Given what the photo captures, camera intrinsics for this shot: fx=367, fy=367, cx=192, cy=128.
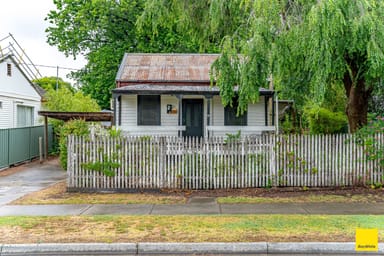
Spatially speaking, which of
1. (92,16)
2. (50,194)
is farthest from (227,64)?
(92,16)

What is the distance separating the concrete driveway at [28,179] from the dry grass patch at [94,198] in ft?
1.93

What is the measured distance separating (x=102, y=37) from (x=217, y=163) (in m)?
26.0

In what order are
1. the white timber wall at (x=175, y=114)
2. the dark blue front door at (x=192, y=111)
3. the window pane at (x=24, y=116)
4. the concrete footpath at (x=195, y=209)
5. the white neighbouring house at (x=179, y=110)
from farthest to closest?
the window pane at (x=24, y=116), the dark blue front door at (x=192, y=111), the white timber wall at (x=175, y=114), the white neighbouring house at (x=179, y=110), the concrete footpath at (x=195, y=209)

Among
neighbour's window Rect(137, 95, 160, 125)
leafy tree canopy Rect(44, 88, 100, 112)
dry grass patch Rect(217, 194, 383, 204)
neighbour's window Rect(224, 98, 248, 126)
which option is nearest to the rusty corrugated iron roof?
neighbour's window Rect(137, 95, 160, 125)

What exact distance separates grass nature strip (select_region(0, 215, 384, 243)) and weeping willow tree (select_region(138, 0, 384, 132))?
3.29 metres

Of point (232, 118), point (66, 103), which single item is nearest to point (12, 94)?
point (66, 103)

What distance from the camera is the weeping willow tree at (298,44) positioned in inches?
330

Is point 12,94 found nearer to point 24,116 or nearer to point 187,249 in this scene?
point 24,116

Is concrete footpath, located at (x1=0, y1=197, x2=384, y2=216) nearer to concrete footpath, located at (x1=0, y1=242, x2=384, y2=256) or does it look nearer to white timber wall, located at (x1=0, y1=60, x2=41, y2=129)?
concrete footpath, located at (x1=0, y1=242, x2=384, y2=256)

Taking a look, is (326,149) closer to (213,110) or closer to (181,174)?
(181,174)

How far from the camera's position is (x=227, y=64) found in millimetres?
9859

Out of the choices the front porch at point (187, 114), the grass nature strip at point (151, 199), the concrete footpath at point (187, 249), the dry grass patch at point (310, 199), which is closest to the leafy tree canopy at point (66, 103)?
the front porch at point (187, 114)

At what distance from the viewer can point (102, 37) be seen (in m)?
33.3

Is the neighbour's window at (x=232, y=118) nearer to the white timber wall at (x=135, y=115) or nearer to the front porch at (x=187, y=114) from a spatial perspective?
the front porch at (x=187, y=114)
